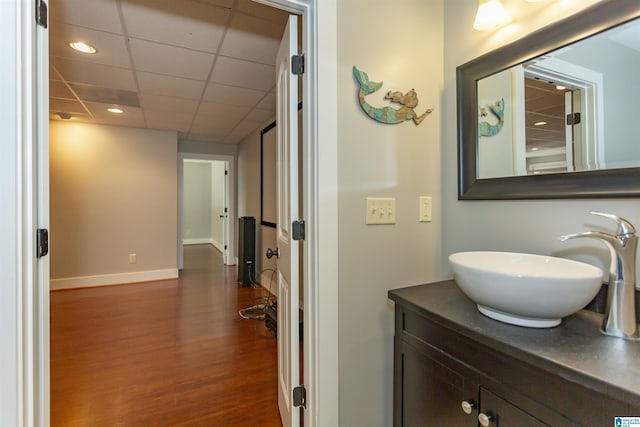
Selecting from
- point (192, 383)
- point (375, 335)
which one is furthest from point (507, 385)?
point (192, 383)

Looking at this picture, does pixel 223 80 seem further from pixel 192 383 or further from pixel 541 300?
pixel 541 300

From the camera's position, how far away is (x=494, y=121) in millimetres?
1340

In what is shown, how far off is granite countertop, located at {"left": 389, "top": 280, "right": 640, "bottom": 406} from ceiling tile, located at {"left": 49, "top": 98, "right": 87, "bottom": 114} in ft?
13.5

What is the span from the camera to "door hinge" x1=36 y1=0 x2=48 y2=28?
92 centimetres

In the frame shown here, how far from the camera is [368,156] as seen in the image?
1.34 metres

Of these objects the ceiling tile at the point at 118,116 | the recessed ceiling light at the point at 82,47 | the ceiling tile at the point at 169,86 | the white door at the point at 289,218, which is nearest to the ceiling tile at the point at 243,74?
the ceiling tile at the point at 169,86

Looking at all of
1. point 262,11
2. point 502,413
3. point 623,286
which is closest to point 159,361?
point 502,413

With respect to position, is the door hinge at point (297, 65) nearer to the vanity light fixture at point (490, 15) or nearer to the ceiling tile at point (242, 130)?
the vanity light fixture at point (490, 15)

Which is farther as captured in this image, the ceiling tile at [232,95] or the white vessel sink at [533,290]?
the ceiling tile at [232,95]

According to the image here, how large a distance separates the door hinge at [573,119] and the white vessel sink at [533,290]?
50 centimetres

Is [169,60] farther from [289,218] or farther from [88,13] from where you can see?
[289,218]

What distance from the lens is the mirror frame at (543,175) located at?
936 mm

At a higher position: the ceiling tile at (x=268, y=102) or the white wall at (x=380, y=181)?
the ceiling tile at (x=268, y=102)

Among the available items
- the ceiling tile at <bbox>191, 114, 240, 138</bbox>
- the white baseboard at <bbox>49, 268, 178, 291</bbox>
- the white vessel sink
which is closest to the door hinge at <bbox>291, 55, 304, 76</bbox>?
the white vessel sink
